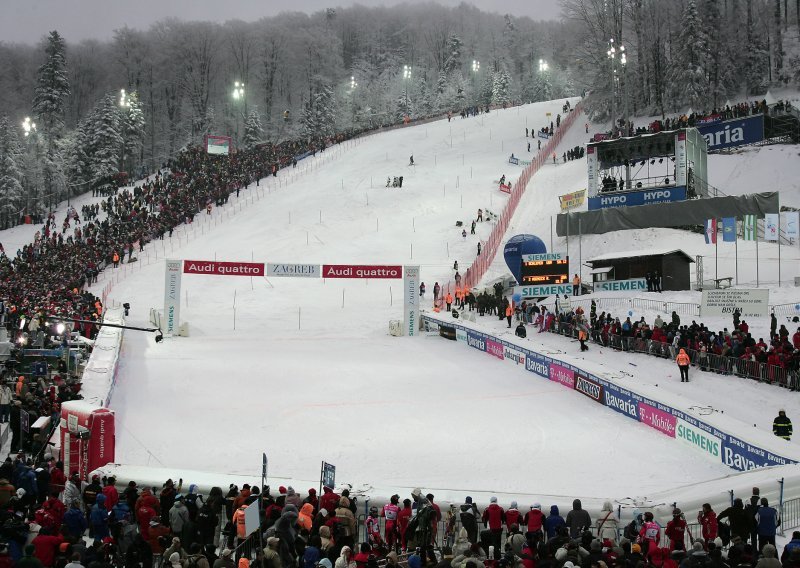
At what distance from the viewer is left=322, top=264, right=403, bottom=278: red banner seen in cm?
3422

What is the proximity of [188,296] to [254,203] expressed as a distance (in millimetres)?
16635

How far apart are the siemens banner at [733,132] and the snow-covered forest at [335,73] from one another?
5830 millimetres

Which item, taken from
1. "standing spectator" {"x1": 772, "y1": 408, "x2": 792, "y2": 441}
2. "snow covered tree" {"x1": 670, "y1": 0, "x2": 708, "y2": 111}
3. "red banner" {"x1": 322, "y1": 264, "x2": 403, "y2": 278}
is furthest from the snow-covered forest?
"standing spectator" {"x1": 772, "y1": 408, "x2": 792, "y2": 441}

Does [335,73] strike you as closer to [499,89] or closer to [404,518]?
[499,89]

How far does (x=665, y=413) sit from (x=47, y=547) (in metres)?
12.8

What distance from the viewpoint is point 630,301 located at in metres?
30.3

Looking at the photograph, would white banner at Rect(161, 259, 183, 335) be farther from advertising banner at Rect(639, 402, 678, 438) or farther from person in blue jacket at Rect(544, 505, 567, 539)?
person in blue jacket at Rect(544, 505, 567, 539)

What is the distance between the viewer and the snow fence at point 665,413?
13.7 metres

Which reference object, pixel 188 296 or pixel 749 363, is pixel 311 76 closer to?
pixel 188 296

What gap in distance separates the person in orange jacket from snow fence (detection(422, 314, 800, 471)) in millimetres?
1829

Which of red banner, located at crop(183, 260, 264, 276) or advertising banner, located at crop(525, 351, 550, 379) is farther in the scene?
red banner, located at crop(183, 260, 264, 276)

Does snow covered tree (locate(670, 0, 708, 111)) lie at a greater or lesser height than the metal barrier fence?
greater

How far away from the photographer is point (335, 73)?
407 feet

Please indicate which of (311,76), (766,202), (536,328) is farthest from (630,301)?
(311,76)
